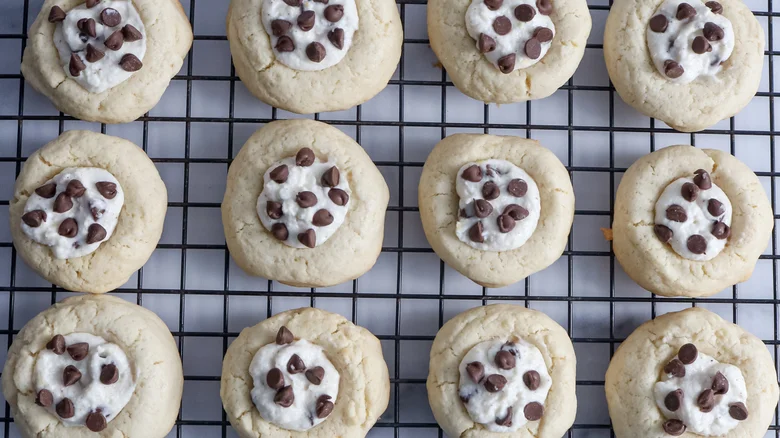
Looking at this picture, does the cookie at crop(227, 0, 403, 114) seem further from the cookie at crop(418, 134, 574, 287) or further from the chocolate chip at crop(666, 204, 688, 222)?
the chocolate chip at crop(666, 204, 688, 222)

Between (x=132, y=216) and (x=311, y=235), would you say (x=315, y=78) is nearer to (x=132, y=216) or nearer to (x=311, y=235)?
(x=311, y=235)

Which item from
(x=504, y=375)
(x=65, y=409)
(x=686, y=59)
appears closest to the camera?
(x=65, y=409)

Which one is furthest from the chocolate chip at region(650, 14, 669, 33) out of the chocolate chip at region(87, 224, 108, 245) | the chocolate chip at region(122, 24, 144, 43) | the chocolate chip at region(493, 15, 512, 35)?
the chocolate chip at region(87, 224, 108, 245)

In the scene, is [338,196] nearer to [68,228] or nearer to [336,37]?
[336,37]

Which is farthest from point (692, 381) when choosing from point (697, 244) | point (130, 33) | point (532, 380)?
point (130, 33)

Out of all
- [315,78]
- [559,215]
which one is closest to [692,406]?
[559,215]

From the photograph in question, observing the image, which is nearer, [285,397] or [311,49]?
[285,397]
